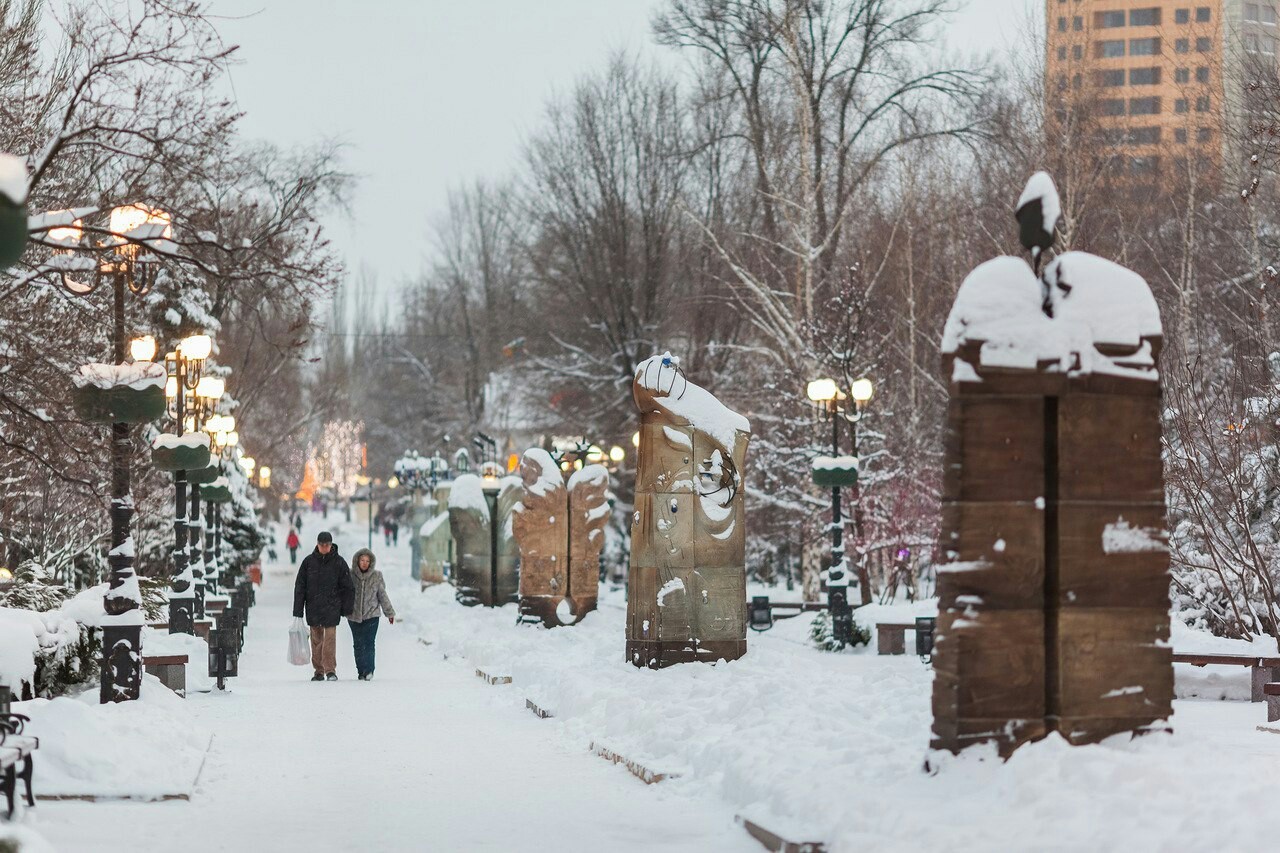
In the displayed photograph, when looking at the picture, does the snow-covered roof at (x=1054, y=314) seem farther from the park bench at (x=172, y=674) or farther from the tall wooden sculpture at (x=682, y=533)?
the park bench at (x=172, y=674)

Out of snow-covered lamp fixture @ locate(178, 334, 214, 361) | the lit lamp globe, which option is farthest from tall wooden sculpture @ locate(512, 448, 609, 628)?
snow-covered lamp fixture @ locate(178, 334, 214, 361)

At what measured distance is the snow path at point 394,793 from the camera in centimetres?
936

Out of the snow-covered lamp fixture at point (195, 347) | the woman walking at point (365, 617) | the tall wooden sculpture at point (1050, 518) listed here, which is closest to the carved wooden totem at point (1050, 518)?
the tall wooden sculpture at point (1050, 518)

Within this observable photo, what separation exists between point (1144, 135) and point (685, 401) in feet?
113

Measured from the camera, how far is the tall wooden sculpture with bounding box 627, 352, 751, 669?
18156 mm

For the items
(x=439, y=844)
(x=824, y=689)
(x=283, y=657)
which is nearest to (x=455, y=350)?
(x=283, y=657)

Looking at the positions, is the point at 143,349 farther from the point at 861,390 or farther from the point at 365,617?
the point at 861,390

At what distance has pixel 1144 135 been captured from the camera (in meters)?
49.1

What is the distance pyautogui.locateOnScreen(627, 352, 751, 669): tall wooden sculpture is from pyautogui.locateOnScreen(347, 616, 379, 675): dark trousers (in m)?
3.49

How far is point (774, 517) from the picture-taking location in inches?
1537

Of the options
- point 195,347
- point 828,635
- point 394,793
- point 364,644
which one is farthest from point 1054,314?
point 195,347

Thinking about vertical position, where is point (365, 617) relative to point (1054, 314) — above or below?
below

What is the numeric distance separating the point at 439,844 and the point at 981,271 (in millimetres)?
4234

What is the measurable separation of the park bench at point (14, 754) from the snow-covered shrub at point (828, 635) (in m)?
15.3
